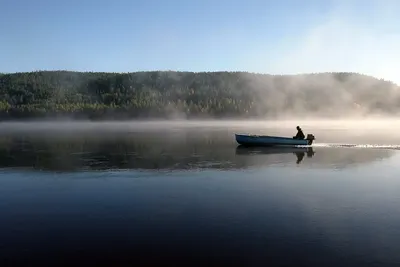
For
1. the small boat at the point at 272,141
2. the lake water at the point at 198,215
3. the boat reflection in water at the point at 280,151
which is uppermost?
the small boat at the point at 272,141

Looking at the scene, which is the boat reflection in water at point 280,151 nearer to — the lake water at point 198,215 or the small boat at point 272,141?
the small boat at point 272,141

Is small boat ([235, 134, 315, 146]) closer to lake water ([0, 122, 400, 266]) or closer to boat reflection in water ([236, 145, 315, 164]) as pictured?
boat reflection in water ([236, 145, 315, 164])

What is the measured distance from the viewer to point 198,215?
21328 millimetres

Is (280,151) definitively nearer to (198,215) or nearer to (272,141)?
(272,141)

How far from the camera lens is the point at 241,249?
54.2 feet

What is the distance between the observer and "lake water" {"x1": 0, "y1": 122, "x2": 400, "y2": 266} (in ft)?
52.5

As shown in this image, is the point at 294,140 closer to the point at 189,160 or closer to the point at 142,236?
the point at 189,160

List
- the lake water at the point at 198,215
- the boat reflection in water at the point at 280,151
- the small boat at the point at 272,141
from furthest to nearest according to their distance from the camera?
1. the small boat at the point at 272,141
2. the boat reflection in water at the point at 280,151
3. the lake water at the point at 198,215

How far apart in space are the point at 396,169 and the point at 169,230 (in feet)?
86.9

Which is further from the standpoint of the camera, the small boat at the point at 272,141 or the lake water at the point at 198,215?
the small boat at the point at 272,141

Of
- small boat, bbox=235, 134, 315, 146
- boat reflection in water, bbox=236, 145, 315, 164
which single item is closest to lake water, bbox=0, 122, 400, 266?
boat reflection in water, bbox=236, 145, 315, 164

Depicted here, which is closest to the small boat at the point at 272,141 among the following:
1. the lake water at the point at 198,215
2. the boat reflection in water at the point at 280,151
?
the boat reflection in water at the point at 280,151

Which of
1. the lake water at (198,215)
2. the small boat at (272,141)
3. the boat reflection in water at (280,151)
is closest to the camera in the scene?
the lake water at (198,215)

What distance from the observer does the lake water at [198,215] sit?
1602cm
